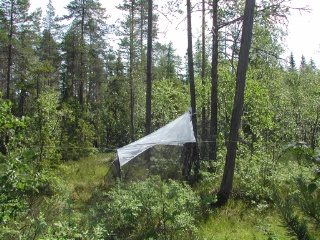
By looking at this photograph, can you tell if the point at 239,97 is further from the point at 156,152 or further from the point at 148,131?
the point at 148,131

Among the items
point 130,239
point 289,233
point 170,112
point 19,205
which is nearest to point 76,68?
point 170,112

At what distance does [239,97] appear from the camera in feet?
20.7

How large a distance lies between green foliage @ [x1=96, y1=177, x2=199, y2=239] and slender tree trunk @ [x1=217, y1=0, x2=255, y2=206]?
4.02 feet

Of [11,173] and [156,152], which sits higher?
[11,173]

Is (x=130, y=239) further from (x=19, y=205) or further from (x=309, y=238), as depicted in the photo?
(x=309, y=238)

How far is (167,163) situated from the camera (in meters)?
7.86

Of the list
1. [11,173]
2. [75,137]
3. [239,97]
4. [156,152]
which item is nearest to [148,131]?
[156,152]

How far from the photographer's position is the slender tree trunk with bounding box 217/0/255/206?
6.12m

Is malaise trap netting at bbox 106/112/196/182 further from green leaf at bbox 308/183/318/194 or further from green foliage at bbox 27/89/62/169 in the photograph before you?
green leaf at bbox 308/183/318/194

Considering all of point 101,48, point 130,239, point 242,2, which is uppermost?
point 101,48

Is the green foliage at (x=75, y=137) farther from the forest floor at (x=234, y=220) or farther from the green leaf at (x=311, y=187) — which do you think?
the green leaf at (x=311, y=187)

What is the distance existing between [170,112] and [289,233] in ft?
56.2

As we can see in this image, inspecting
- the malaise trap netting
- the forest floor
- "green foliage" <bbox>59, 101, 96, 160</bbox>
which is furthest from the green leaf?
"green foliage" <bbox>59, 101, 96, 160</bbox>

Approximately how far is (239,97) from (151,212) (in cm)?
306
